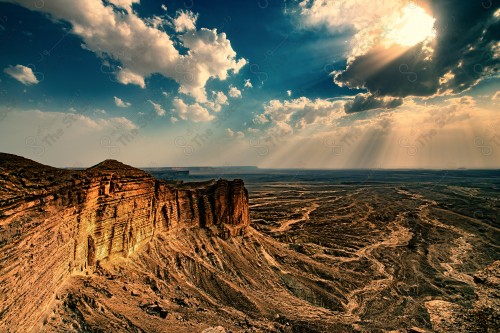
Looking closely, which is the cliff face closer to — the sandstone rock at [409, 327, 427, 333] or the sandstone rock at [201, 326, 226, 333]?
the sandstone rock at [201, 326, 226, 333]

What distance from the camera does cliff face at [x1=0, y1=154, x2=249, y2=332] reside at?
13.5 metres

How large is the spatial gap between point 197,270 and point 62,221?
18.7m

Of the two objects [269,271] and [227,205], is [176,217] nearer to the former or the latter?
[227,205]

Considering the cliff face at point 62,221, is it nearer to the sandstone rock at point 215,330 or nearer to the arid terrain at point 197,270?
the arid terrain at point 197,270

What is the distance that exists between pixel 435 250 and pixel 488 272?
1233 cm

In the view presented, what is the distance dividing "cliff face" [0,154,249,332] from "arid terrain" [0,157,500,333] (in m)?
0.10

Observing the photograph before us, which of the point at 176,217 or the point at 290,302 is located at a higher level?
the point at 176,217

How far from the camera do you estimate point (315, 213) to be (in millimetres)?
97500

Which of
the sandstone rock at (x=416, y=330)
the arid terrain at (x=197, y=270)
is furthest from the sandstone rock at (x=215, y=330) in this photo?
the sandstone rock at (x=416, y=330)

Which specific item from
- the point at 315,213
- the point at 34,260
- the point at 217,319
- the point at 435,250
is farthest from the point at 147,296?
the point at 315,213

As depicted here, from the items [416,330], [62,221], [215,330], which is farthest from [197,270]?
[416,330]

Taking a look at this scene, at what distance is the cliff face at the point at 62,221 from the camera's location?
1350 cm

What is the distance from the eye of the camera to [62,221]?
1891cm

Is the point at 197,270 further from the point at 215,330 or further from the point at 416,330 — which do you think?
the point at 416,330
